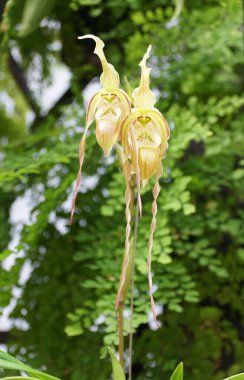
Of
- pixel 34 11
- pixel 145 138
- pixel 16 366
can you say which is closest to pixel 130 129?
pixel 145 138

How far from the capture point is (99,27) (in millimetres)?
1051

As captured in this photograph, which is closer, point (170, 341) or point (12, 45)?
point (170, 341)

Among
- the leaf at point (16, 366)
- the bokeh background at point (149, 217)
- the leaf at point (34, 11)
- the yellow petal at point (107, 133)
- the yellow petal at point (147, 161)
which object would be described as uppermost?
the yellow petal at point (107, 133)

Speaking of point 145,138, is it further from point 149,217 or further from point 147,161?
point 149,217

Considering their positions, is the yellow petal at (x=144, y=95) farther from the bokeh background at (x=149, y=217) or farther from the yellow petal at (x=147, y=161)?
the bokeh background at (x=149, y=217)

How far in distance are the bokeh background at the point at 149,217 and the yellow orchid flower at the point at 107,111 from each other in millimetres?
220

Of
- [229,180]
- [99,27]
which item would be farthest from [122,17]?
[229,180]

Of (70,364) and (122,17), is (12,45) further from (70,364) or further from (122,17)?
(70,364)

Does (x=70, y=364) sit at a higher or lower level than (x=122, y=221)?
lower

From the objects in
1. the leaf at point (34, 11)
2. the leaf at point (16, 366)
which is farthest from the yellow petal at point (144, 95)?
the leaf at point (34, 11)

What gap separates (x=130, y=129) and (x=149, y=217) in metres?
0.29

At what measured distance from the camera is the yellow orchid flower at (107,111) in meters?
0.50

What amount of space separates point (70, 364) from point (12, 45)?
52 cm

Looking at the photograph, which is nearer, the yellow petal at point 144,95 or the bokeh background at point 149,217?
the yellow petal at point 144,95
